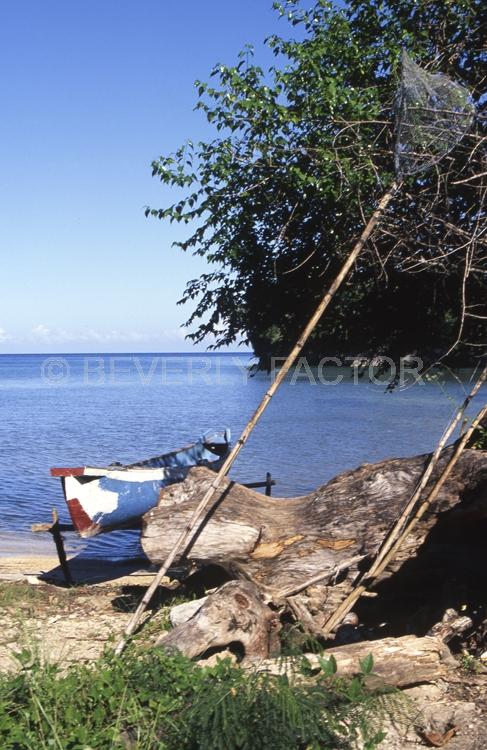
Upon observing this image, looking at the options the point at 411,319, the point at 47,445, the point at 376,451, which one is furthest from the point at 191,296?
the point at 47,445

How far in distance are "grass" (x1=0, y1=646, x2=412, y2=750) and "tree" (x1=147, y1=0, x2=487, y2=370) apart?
4.32 metres

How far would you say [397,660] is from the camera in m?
5.06

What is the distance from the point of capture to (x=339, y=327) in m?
9.67

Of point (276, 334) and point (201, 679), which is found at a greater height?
point (276, 334)

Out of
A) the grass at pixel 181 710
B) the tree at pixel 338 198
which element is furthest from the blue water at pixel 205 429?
the grass at pixel 181 710

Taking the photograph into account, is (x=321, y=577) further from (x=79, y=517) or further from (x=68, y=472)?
(x=68, y=472)

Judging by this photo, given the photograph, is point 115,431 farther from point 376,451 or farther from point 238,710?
point 238,710

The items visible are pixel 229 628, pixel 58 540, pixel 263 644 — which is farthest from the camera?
pixel 58 540

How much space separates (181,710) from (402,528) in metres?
2.93

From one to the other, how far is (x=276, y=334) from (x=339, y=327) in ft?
3.06

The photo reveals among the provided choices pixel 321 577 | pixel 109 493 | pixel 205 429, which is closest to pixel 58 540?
pixel 109 493

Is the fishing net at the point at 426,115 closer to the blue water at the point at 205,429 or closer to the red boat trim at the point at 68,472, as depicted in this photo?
the blue water at the point at 205,429

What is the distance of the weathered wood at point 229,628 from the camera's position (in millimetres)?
5500

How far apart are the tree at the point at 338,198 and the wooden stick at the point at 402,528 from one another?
143 cm
